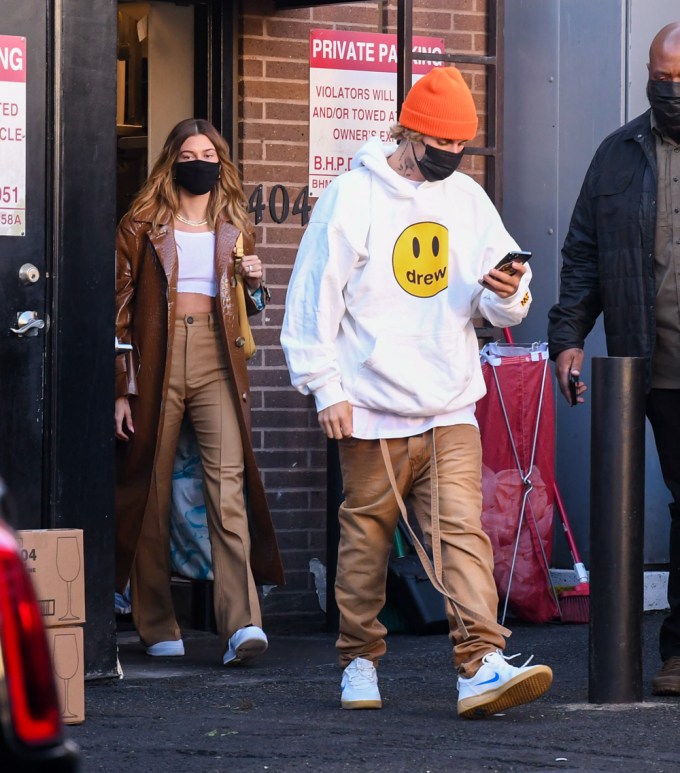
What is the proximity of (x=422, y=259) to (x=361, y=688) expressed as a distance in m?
1.38

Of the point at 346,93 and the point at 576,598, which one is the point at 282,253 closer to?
the point at 346,93

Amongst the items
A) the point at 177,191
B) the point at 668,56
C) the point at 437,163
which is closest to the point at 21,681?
the point at 437,163

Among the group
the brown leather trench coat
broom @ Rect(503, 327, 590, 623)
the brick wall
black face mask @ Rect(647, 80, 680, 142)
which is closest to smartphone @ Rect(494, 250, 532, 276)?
black face mask @ Rect(647, 80, 680, 142)

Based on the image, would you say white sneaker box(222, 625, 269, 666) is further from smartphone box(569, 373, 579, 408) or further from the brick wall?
smartphone box(569, 373, 579, 408)

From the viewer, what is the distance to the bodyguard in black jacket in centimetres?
593

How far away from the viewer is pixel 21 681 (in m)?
2.43

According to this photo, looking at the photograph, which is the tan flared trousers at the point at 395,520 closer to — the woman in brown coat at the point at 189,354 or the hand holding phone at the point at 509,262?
the hand holding phone at the point at 509,262

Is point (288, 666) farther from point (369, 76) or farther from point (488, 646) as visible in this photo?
point (369, 76)

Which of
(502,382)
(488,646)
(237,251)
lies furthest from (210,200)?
(488,646)

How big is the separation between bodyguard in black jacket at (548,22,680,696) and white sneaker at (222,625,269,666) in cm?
154

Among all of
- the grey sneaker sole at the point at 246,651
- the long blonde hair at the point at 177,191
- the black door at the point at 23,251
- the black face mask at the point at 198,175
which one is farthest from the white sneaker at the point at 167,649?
the black face mask at the point at 198,175

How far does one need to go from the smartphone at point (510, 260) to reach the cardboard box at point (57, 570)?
1566mm

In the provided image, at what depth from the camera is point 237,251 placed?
6965 mm

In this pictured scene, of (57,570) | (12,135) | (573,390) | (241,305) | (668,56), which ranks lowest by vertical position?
(57,570)
